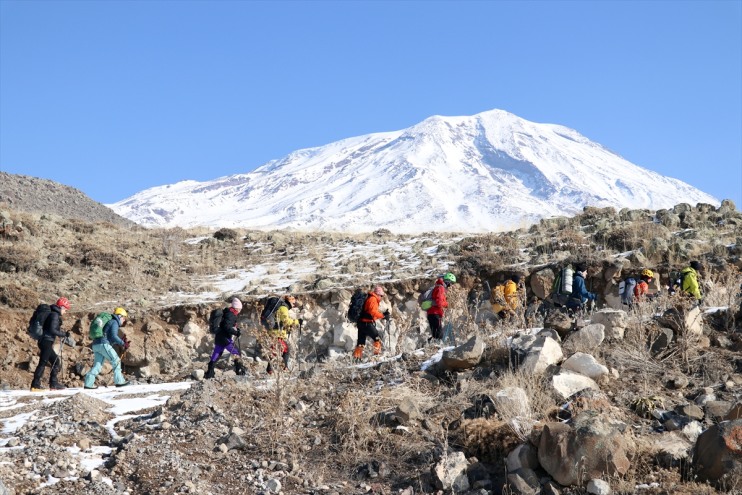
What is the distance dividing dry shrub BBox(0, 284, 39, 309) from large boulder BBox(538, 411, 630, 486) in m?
13.5

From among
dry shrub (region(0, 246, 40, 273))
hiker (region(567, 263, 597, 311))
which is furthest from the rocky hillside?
hiker (region(567, 263, 597, 311))

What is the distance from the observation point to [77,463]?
5621 millimetres

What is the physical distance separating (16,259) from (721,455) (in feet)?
56.7

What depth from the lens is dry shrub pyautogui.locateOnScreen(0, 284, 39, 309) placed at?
15.1 metres

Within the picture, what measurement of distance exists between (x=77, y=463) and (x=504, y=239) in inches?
605

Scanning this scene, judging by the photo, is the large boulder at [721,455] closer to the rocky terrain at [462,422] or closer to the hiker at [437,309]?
the rocky terrain at [462,422]

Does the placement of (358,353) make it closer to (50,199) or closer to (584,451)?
(584,451)

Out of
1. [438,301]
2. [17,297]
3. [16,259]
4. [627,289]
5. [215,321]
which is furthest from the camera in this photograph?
[16,259]

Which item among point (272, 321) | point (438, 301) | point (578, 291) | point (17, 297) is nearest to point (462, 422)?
point (438, 301)

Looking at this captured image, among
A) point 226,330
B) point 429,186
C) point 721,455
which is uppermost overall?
point 429,186

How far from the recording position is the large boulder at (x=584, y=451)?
188 inches

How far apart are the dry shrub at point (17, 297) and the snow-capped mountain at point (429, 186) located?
52784mm

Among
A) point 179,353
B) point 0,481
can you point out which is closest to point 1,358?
point 179,353

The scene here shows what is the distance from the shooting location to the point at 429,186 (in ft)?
314
